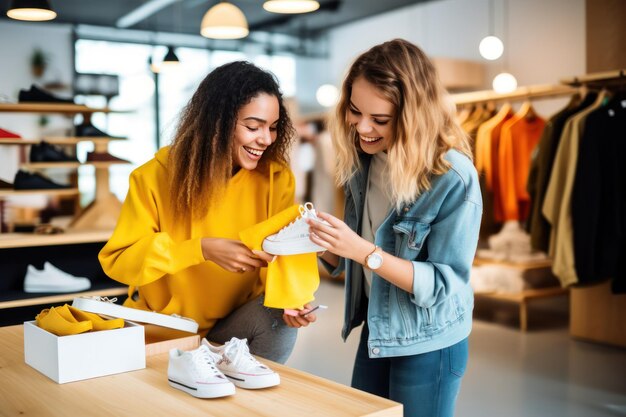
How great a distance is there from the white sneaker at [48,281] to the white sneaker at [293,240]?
2.54m

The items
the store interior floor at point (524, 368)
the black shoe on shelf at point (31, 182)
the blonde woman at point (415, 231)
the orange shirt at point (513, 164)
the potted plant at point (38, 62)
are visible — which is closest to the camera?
the blonde woman at point (415, 231)

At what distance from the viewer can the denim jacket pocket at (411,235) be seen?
198 cm

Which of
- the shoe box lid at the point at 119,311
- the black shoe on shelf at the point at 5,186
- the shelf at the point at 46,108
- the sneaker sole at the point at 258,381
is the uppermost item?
the shelf at the point at 46,108

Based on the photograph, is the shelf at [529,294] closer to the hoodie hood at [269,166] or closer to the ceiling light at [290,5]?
the ceiling light at [290,5]

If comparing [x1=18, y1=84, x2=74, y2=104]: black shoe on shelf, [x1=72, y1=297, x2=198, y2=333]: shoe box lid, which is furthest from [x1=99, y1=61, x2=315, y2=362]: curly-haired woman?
[x1=18, y1=84, x2=74, y2=104]: black shoe on shelf

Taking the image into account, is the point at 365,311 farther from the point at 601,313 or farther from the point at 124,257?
the point at 601,313

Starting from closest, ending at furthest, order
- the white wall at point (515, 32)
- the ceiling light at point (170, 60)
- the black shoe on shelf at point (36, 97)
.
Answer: the black shoe on shelf at point (36, 97), the ceiling light at point (170, 60), the white wall at point (515, 32)

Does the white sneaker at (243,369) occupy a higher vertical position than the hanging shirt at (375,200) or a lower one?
lower

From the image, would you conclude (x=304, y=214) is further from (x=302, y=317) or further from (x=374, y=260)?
(x=302, y=317)

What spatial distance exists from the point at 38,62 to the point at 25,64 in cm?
19

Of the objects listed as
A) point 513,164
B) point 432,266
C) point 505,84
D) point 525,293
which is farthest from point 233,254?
point 505,84

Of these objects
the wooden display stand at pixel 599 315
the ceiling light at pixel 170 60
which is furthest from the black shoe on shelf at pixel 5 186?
the wooden display stand at pixel 599 315

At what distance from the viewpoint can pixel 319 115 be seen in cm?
826

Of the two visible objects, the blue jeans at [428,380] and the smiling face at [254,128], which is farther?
the smiling face at [254,128]
